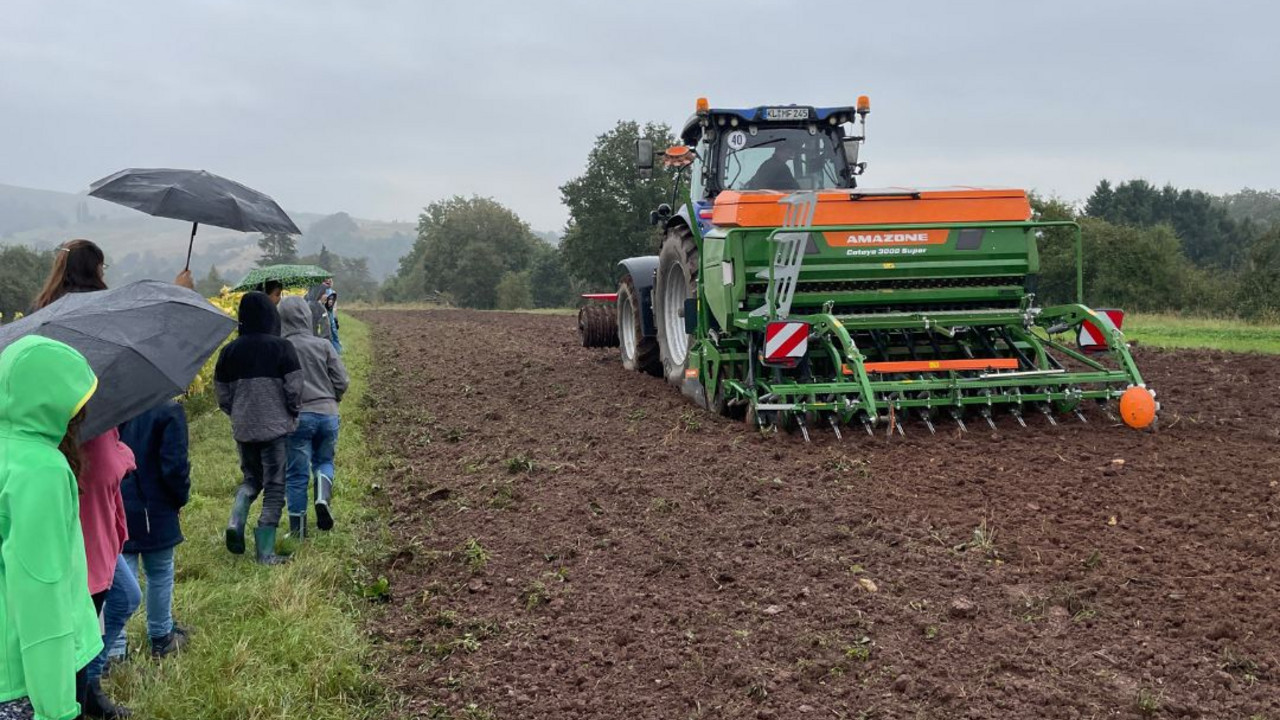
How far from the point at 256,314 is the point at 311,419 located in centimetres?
77

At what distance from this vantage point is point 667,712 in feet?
11.8

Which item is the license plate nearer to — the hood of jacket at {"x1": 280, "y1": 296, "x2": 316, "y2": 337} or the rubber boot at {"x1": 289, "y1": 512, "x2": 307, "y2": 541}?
the hood of jacket at {"x1": 280, "y1": 296, "x2": 316, "y2": 337}

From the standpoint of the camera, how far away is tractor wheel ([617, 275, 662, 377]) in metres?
11.2

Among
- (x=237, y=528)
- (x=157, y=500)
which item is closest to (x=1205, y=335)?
(x=237, y=528)

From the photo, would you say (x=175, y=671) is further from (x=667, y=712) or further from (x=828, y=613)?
(x=828, y=613)

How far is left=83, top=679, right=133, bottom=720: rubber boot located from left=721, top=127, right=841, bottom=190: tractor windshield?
7126 mm

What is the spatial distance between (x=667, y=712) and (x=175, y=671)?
6.22ft

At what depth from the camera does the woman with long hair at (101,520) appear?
334cm

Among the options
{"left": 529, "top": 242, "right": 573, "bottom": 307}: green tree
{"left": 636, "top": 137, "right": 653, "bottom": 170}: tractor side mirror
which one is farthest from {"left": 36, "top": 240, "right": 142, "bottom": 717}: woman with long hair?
{"left": 529, "top": 242, "right": 573, "bottom": 307}: green tree

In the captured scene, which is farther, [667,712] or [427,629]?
[427,629]

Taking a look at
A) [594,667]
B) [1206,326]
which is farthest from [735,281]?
[1206,326]

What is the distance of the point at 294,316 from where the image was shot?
6195 millimetres

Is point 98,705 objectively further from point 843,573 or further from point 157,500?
point 843,573

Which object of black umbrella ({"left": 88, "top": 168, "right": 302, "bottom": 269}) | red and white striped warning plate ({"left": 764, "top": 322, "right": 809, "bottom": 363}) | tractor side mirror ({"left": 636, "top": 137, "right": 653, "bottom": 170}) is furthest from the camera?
tractor side mirror ({"left": 636, "top": 137, "right": 653, "bottom": 170})
